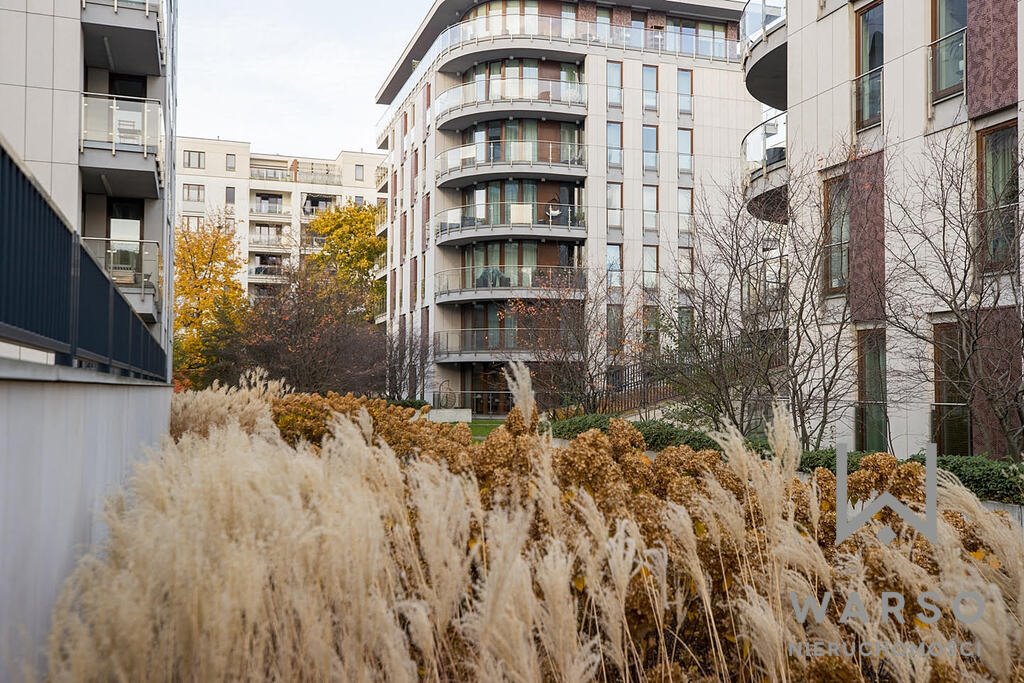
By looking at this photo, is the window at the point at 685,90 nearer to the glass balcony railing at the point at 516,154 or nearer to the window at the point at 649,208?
the window at the point at 649,208

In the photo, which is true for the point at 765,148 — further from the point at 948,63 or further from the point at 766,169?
the point at 948,63

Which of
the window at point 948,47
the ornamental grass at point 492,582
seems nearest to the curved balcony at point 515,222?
the window at point 948,47

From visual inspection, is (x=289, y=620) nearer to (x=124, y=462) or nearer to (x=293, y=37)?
(x=124, y=462)

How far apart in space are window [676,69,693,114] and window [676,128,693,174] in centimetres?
100

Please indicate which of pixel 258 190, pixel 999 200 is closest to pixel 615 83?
pixel 999 200

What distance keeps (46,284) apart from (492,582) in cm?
313

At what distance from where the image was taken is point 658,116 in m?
41.3

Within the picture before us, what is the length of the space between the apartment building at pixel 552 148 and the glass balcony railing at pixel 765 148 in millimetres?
19209

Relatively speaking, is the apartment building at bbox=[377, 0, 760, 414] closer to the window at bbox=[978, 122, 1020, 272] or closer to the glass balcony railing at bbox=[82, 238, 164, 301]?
the glass balcony railing at bbox=[82, 238, 164, 301]

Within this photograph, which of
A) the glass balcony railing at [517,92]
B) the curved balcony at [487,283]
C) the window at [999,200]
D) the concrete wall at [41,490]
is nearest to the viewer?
the concrete wall at [41,490]

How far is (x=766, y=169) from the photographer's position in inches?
681

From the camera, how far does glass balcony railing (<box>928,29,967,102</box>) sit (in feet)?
44.2

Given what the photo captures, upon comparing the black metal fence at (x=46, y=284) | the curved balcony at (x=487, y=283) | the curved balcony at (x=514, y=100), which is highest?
the curved balcony at (x=514, y=100)

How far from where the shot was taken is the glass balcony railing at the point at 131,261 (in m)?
16.8
